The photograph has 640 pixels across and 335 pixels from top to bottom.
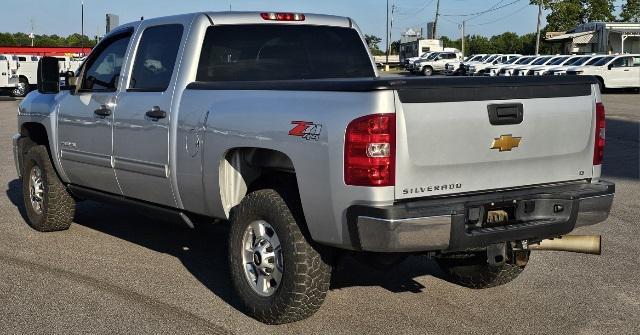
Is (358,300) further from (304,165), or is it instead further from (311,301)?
(304,165)

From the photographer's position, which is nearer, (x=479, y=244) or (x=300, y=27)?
(x=479, y=244)

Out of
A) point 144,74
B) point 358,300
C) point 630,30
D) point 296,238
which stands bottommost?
point 358,300

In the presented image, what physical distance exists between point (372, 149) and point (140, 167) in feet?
7.81

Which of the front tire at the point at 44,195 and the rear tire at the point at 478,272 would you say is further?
the front tire at the point at 44,195

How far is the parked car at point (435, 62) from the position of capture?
2247 inches

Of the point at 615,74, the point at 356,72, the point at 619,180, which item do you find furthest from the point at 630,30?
the point at 356,72

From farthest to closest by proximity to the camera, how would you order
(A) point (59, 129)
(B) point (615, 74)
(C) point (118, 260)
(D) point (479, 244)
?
(B) point (615, 74) → (A) point (59, 129) → (C) point (118, 260) → (D) point (479, 244)

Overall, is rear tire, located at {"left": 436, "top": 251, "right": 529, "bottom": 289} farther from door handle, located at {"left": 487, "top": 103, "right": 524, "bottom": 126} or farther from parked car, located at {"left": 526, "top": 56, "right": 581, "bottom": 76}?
parked car, located at {"left": 526, "top": 56, "right": 581, "bottom": 76}

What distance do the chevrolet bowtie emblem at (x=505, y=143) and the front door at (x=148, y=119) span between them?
229cm

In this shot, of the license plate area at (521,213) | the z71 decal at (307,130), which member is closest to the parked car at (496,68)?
the license plate area at (521,213)

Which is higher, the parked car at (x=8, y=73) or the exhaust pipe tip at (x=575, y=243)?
the parked car at (x=8, y=73)

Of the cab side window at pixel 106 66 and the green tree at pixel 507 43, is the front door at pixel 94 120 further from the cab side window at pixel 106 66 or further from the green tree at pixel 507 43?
the green tree at pixel 507 43

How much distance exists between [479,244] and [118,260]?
11.1 feet

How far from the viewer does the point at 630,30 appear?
2026 inches
